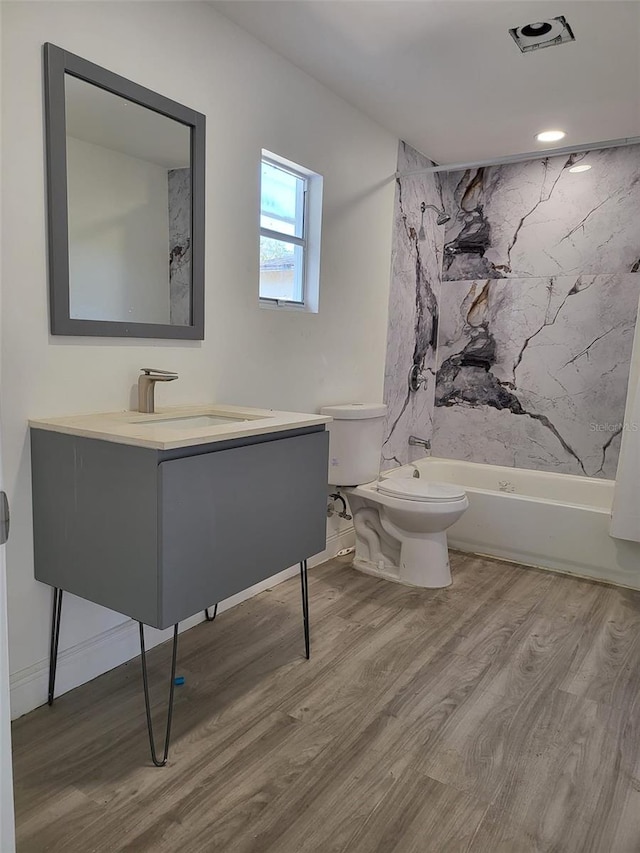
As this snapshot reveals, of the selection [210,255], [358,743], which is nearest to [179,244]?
[210,255]

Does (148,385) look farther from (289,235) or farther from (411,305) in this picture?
(411,305)

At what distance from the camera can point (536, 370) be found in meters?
3.64

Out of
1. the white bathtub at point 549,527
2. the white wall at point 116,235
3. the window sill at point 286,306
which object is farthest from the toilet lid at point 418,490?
the white wall at point 116,235

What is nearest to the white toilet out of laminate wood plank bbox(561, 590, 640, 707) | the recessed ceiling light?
laminate wood plank bbox(561, 590, 640, 707)

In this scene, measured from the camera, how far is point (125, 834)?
135 centimetres

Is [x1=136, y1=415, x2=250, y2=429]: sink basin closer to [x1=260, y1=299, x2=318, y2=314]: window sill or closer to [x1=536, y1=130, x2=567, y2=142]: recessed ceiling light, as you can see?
[x1=260, y1=299, x2=318, y2=314]: window sill

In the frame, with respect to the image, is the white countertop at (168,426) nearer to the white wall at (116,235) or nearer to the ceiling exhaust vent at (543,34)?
the white wall at (116,235)

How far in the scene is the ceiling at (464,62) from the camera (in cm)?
205

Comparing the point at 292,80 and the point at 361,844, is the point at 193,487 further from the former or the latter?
the point at 292,80

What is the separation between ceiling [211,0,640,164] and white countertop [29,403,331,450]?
1.39 m

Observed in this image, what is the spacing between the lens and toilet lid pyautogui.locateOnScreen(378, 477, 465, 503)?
2719 mm

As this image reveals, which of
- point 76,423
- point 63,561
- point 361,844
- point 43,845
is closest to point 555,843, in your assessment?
point 361,844

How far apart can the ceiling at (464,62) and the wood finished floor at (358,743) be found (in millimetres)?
2227

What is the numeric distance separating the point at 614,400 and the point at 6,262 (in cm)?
310
